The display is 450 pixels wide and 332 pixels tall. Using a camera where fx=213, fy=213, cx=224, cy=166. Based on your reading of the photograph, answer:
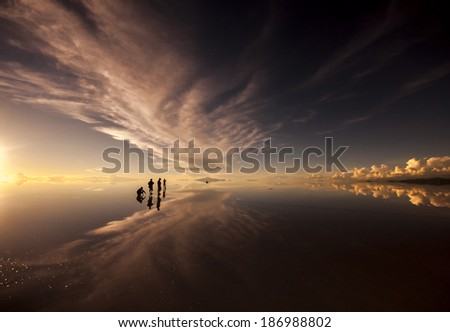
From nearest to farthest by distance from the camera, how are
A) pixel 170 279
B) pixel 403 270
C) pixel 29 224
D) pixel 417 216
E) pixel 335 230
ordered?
pixel 170 279 < pixel 403 270 < pixel 335 230 < pixel 29 224 < pixel 417 216

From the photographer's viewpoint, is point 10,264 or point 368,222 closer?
point 10,264

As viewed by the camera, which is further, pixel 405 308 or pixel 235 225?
pixel 235 225

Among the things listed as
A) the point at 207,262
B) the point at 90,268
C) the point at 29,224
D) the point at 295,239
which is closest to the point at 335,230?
the point at 295,239

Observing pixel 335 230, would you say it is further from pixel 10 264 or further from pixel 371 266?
pixel 10 264

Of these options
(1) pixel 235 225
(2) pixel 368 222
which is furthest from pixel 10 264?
(2) pixel 368 222

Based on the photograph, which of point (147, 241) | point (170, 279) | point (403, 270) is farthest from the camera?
point (147, 241)

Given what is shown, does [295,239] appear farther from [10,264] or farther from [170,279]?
[10,264]
